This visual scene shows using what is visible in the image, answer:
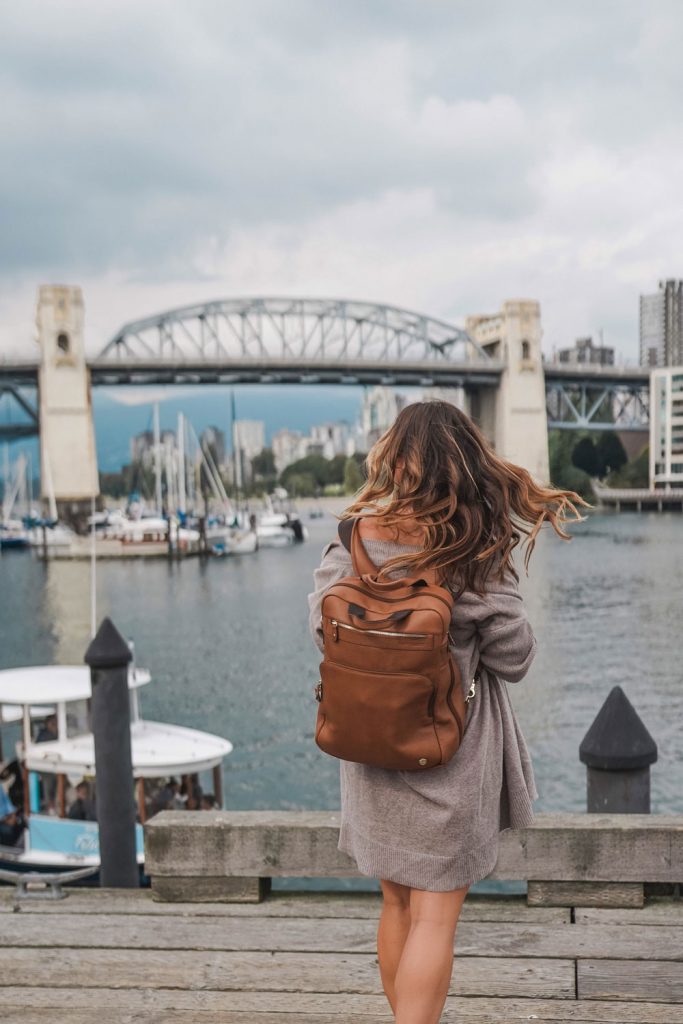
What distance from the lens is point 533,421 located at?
8331 cm

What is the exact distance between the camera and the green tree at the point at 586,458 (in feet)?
352

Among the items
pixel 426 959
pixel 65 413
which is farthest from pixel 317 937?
pixel 65 413

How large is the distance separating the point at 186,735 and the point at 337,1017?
850 centimetres

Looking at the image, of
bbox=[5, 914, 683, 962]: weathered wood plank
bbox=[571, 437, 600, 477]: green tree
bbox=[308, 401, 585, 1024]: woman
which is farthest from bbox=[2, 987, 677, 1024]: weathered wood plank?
bbox=[571, 437, 600, 477]: green tree

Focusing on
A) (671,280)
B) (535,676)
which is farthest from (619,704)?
(671,280)

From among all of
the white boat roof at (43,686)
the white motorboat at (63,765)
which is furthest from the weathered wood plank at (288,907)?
the white boat roof at (43,686)

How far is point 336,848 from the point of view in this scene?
134 inches

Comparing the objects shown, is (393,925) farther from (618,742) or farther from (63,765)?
(63,765)

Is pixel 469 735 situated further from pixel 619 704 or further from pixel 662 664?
pixel 662 664

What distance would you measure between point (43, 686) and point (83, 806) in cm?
127

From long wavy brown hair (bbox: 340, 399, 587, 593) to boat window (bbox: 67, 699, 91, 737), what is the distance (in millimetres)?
8699

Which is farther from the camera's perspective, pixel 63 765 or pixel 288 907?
pixel 63 765

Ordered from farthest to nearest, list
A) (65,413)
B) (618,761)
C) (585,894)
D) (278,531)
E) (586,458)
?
(586,458)
(65,413)
(278,531)
(618,761)
(585,894)

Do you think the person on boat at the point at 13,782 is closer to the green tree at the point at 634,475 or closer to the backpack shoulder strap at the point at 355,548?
the backpack shoulder strap at the point at 355,548
